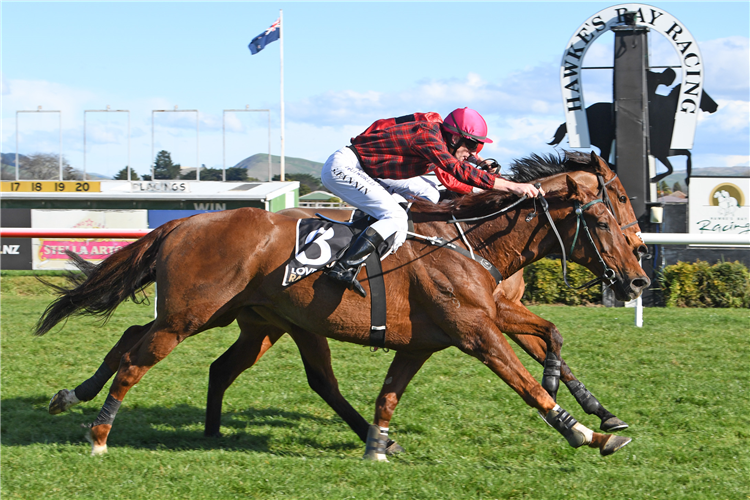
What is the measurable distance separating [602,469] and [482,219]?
1.54 m

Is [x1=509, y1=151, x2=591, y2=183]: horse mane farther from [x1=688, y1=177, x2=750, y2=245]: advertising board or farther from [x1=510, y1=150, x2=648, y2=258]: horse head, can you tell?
[x1=688, y1=177, x2=750, y2=245]: advertising board

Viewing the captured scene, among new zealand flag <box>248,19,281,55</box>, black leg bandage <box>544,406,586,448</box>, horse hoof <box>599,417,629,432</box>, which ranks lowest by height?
horse hoof <box>599,417,629,432</box>

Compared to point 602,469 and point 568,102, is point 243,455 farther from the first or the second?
point 568,102

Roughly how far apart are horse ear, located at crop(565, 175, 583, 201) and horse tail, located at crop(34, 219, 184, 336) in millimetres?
2387

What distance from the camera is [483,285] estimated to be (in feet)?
13.0

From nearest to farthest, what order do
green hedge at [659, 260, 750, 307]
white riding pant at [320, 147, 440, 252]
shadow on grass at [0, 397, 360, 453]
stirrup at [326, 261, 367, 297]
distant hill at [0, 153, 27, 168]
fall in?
1. stirrup at [326, 261, 367, 297]
2. white riding pant at [320, 147, 440, 252]
3. shadow on grass at [0, 397, 360, 453]
4. green hedge at [659, 260, 750, 307]
5. distant hill at [0, 153, 27, 168]

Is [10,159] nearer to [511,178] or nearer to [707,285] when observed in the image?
[707,285]

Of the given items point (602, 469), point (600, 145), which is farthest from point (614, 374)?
point (600, 145)

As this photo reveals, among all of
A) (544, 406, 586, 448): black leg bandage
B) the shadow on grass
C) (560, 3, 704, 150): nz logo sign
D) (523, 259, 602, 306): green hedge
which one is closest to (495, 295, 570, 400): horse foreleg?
(544, 406, 586, 448): black leg bandage

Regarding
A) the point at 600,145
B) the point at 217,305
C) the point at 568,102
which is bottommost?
the point at 217,305

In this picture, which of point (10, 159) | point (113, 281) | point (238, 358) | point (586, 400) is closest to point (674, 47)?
point (586, 400)

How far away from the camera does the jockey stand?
3.87m

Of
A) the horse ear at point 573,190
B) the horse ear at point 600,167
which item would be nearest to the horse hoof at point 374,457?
the horse ear at point 573,190

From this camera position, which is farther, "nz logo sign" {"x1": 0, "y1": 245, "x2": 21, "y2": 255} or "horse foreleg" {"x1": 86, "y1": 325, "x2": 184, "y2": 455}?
"nz logo sign" {"x1": 0, "y1": 245, "x2": 21, "y2": 255}
